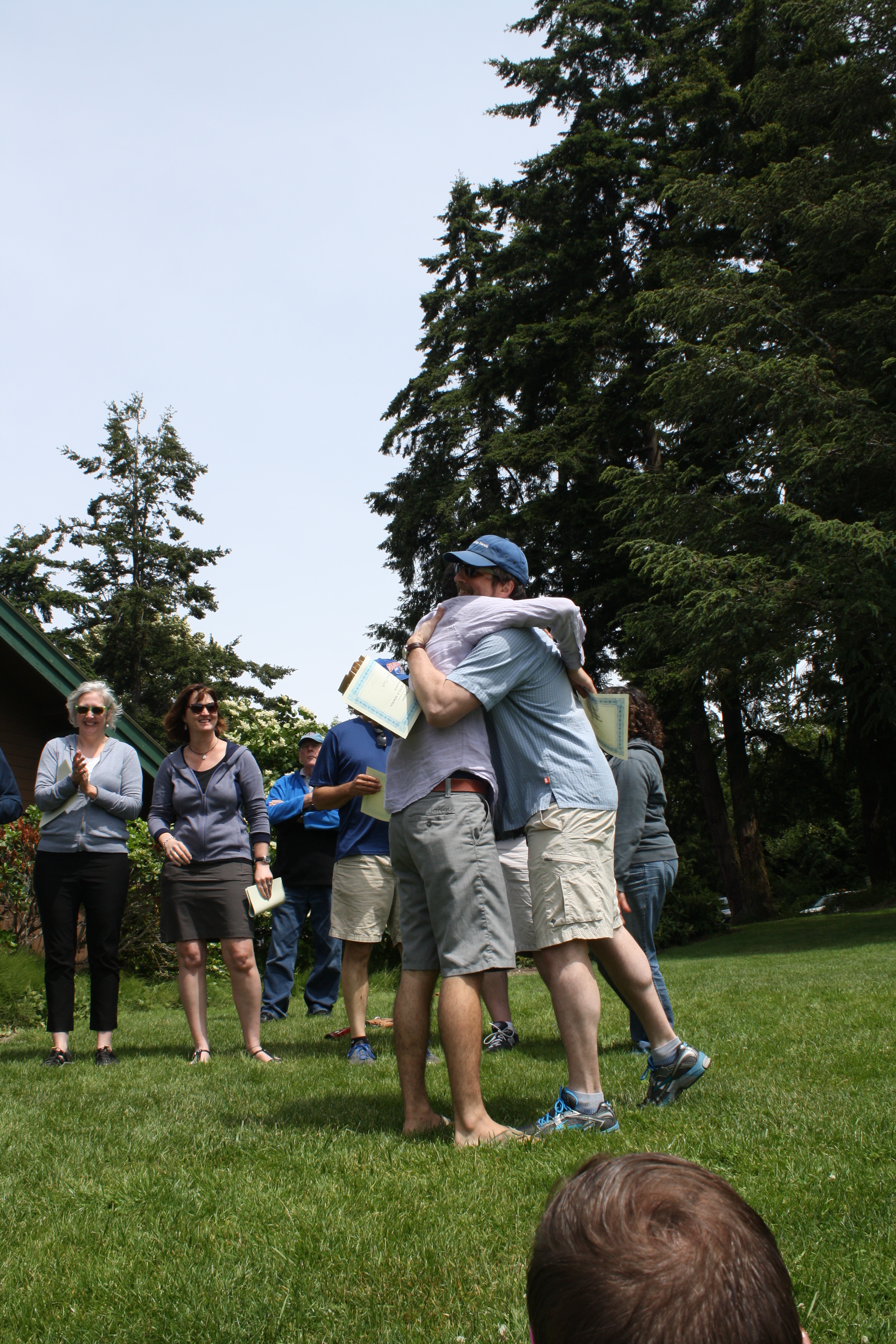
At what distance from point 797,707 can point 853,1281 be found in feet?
63.7

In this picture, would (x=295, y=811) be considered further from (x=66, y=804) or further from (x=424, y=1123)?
(x=424, y=1123)

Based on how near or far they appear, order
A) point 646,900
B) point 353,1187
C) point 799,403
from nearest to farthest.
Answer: point 353,1187 → point 646,900 → point 799,403

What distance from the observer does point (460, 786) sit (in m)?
3.72

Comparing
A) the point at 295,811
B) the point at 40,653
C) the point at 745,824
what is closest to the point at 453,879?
the point at 295,811

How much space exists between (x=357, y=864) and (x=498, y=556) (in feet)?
8.99

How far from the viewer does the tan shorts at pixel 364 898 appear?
6023 millimetres

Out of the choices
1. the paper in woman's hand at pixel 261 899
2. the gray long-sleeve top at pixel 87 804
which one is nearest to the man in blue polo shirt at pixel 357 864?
the paper in woman's hand at pixel 261 899

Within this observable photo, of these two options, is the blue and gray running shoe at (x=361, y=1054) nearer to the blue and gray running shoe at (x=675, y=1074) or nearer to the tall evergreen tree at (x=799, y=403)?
the blue and gray running shoe at (x=675, y=1074)

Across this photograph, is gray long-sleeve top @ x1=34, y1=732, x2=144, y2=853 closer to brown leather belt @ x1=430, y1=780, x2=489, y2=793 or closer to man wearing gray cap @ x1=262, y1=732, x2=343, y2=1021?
man wearing gray cap @ x1=262, y1=732, x2=343, y2=1021

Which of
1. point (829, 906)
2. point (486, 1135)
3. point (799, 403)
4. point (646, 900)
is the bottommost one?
point (829, 906)

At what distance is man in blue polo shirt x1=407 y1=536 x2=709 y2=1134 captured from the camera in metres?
3.56


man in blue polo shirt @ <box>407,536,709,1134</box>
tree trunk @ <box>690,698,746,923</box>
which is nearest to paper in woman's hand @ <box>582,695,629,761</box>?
man in blue polo shirt @ <box>407,536,709,1134</box>

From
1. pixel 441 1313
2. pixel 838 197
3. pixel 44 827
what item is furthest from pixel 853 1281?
pixel 838 197

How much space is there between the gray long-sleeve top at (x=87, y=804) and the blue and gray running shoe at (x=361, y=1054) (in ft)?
5.69
